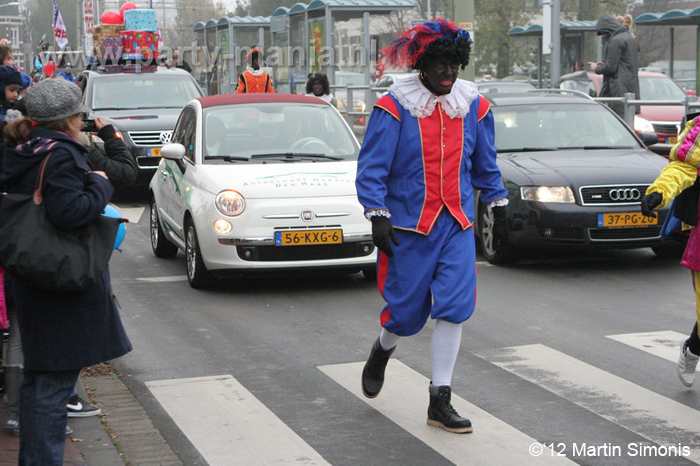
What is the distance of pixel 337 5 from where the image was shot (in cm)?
2511

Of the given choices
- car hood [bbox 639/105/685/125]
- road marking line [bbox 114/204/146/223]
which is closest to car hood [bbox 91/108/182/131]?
road marking line [bbox 114/204/146/223]

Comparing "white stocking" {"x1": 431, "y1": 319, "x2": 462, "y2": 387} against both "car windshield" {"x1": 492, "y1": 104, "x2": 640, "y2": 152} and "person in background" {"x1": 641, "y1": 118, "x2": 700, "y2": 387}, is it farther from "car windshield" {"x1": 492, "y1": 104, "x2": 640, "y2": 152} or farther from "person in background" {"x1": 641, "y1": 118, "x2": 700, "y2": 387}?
"car windshield" {"x1": 492, "y1": 104, "x2": 640, "y2": 152}

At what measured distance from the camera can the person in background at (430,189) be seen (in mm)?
5320

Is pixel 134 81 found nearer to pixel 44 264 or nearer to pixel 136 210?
pixel 136 210

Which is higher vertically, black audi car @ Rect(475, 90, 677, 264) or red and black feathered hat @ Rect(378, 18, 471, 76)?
red and black feathered hat @ Rect(378, 18, 471, 76)

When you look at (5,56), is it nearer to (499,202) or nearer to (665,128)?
(499,202)

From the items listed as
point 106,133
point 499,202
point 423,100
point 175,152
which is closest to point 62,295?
point 106,133

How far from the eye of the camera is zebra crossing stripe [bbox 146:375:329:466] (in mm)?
4965

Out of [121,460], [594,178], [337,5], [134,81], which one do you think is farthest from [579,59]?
[121,460]

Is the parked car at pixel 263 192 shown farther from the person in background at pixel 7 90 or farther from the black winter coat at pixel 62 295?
the black winter coat at pixel 62 295

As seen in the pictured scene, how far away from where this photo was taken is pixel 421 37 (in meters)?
5.38

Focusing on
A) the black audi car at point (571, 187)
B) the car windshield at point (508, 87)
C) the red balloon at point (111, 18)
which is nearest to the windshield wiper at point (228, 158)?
the black audi car at point (571, 187)

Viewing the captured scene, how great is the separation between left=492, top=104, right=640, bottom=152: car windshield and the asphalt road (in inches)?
61.3

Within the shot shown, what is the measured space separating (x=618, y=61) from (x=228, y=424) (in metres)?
13.1
